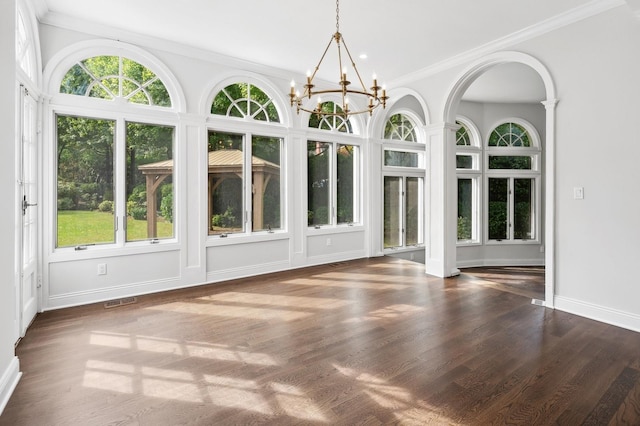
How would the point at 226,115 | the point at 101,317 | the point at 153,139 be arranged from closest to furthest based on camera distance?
the point at 101,317, the point at 153,139, the point at 226,115

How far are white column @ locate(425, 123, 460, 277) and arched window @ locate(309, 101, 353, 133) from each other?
5.44 ft

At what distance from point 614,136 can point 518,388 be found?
8.84ft

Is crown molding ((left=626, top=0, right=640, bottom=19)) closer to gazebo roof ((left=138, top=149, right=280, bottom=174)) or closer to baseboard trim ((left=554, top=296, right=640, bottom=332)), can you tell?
baseboard trim ((left=554, top=296, right=640, bottom=332))

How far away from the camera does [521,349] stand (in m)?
2.81

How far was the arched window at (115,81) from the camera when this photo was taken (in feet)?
12.9

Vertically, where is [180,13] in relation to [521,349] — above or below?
above

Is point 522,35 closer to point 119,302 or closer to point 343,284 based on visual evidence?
point 343,284

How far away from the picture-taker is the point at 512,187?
291 inches

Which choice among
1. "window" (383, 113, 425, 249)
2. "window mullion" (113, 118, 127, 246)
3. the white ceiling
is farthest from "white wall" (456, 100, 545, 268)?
"window mullion" (113, 118, 127, 246)

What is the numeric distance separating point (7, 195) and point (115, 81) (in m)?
2.52

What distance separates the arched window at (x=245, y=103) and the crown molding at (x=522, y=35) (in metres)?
2.25

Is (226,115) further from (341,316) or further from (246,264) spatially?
(341,316)

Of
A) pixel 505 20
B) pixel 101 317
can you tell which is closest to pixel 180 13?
pixel 101 317

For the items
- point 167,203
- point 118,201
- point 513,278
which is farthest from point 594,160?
point 118,201
